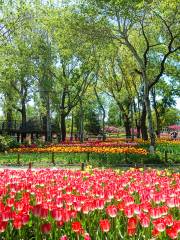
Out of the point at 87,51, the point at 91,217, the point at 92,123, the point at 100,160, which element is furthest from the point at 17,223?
the point at 92,123

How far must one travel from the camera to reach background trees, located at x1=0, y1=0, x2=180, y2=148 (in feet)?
92.8

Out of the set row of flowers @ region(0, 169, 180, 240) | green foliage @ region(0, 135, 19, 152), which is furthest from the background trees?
row of flowers @ region(0, 169, 180, 240)

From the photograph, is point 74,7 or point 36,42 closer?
point 74,7

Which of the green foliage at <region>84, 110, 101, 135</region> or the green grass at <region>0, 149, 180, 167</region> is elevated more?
the green foliage at <region>84, 110, 101, 135</region>

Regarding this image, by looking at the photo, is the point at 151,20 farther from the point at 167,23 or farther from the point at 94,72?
the point at 94,72

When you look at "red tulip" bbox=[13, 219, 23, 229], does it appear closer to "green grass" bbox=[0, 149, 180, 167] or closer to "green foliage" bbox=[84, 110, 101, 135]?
"green grass" bbox=[0, 149, 180, 167]

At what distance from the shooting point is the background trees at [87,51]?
1114 inches

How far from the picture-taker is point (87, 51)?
39.2 meters

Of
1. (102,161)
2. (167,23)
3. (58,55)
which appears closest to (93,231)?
(102,161)

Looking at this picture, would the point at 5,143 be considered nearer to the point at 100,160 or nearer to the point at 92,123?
the point at 100,160

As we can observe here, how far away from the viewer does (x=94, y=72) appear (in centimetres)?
4962

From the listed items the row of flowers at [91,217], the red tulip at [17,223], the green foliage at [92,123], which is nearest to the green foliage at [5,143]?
the row of flowers at [91,217]

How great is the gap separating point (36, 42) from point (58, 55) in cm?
447

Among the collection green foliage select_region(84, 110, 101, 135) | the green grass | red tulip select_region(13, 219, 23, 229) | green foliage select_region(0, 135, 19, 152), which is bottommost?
the green grass
